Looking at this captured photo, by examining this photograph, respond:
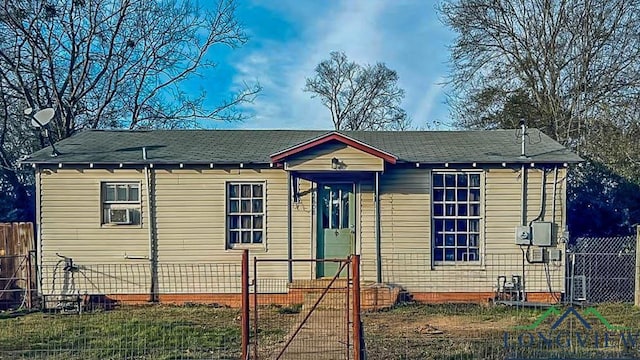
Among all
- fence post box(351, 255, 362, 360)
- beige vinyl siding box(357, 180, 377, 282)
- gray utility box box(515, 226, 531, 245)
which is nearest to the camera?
fence post box(351, 255, 362, 360)

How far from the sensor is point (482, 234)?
1205 cm

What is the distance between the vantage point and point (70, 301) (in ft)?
38.9

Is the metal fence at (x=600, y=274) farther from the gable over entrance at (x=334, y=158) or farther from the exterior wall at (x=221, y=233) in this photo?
the gable over entrance at (x=334, y=158)

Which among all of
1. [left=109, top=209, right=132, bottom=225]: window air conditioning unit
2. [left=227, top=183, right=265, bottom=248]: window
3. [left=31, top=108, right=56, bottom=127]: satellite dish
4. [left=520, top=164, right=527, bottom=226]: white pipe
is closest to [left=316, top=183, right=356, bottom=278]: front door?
[left=227, top=183, right=265, bottom=248]: window

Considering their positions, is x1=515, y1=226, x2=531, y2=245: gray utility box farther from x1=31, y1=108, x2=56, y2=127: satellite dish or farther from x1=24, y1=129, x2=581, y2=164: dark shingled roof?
x1=31, y1=108, x2=56, y2=127: satellite dish

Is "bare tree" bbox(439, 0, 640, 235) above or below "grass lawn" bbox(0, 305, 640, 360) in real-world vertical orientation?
above

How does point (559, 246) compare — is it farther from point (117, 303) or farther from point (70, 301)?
point (70, 301)

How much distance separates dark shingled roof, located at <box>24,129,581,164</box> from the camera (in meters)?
12.0

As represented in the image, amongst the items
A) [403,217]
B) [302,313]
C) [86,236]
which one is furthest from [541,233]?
[86,236]

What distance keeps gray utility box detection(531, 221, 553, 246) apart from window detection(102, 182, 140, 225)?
8431 mm

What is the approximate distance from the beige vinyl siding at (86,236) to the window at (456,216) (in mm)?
6312

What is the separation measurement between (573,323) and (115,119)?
64.6 ft

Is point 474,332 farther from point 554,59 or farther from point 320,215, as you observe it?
point 554,59

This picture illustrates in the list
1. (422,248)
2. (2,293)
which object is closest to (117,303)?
(2,293)
